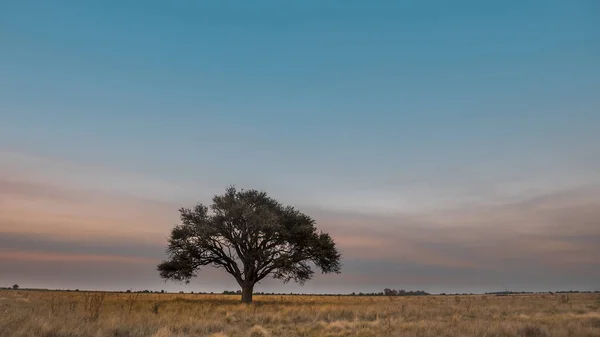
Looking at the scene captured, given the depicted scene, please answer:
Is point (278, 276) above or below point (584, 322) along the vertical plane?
above

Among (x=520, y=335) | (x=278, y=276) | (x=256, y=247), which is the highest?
(x=256, y=247)

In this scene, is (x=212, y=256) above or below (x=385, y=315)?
above

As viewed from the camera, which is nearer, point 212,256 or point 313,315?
point 313,315

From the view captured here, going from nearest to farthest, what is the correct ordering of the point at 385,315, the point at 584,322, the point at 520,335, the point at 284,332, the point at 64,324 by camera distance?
the point at 64,324 → the point at 520,335 → the point at 284,332 → the point at 584,322 → the point at 385,315

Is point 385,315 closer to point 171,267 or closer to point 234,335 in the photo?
point 234,335

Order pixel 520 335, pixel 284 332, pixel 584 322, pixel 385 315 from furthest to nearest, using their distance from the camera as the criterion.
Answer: pixel 385 315, pixel 584 322, pixel 284 332, pixel 520 335

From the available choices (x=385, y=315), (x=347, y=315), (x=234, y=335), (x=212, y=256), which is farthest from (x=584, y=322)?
(x=212, y=256)

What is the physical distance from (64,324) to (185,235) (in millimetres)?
25620

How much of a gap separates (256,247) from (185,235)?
6.47m

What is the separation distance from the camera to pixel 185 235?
1465 inches

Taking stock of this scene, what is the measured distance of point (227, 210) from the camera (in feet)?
121

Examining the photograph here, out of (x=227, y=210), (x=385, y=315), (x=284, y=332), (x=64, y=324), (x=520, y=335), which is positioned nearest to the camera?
(x=64, y=324)

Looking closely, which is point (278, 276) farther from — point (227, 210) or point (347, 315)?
point (347, 315)


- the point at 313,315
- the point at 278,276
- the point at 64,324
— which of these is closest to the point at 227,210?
the point at 278,276
